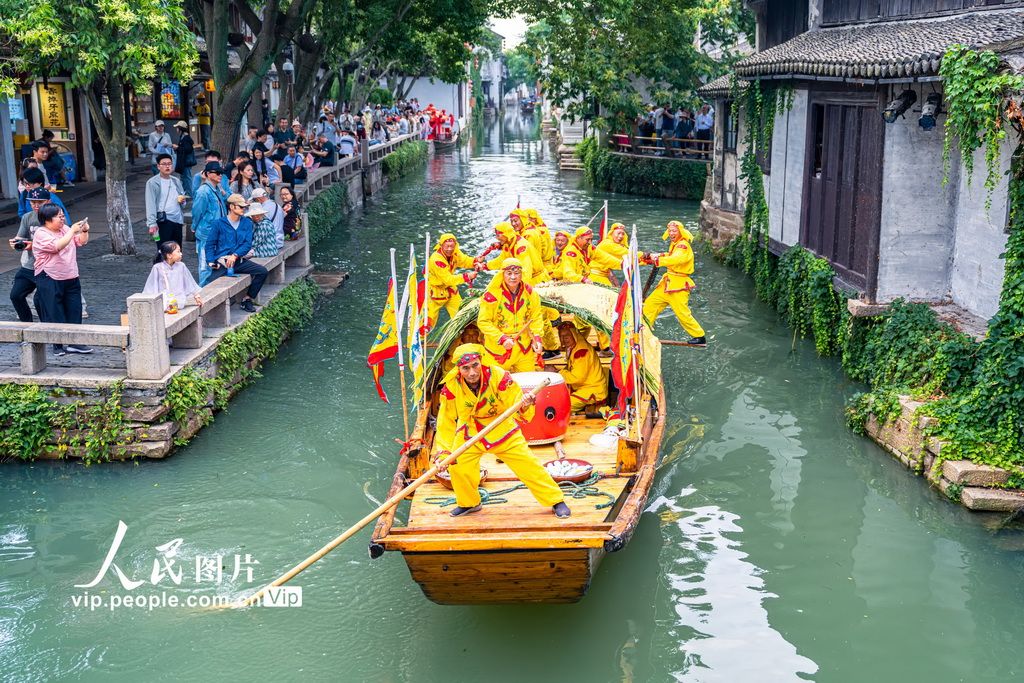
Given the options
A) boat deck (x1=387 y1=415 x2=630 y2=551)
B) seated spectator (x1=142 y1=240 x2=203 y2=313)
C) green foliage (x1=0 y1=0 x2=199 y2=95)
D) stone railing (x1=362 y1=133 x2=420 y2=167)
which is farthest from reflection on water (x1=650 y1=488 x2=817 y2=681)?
stone railing (x1=362 y1=133 x2=420 y2=167)

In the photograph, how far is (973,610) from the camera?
29.0 ft

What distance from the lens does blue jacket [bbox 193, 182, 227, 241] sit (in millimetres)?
14195

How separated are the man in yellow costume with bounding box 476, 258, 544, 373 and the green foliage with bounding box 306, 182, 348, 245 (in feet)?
45.0

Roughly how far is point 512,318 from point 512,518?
3002 mm

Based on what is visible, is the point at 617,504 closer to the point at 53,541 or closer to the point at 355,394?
the point at 53,541

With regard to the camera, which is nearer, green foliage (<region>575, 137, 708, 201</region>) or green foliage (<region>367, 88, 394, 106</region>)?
green foliage (<region>575, 137, 708, 201</region>)

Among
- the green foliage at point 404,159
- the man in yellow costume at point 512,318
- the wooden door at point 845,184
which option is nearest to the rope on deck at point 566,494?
the man in yellow costume at point 512,318

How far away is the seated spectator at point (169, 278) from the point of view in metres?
12.3

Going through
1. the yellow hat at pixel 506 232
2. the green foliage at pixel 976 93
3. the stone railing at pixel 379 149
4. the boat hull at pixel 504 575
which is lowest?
the boat hull at pixel 504 575

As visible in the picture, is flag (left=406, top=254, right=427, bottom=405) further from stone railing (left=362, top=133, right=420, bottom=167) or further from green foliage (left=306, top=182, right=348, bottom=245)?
stone railing (left=362, top=133, right=420, bottom=167)

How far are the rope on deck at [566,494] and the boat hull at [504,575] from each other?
2.47 feet

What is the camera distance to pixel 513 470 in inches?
322

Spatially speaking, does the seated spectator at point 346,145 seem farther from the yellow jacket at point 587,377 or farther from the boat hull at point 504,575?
the boat hull at point 504,575

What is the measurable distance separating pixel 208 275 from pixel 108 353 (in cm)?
209
